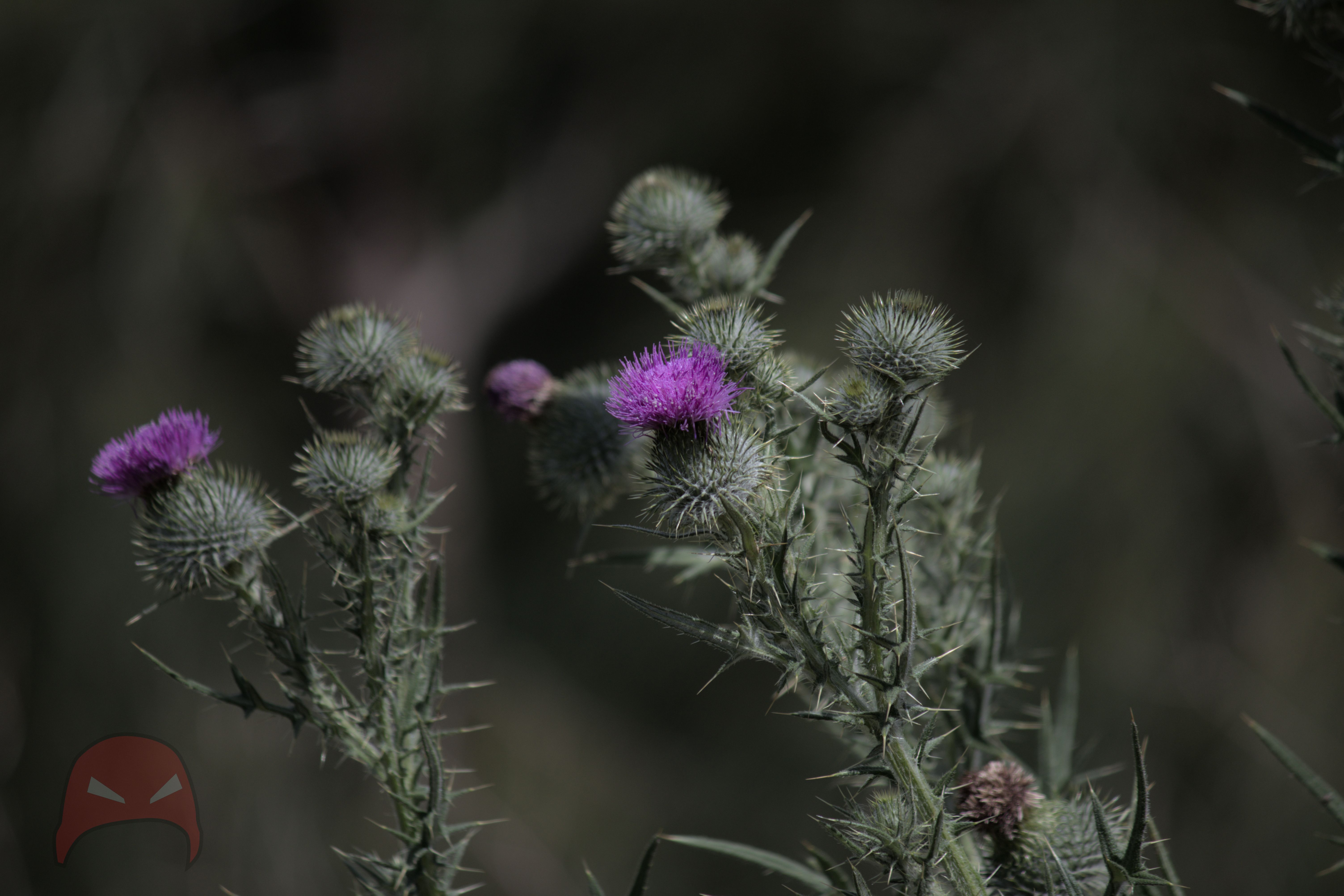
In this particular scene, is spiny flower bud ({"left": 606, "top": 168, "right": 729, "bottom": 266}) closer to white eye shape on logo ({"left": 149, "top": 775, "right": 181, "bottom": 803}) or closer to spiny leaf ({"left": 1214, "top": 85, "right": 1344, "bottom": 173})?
spiny leaf ({"left": 1214, "top": 85, "right": 1344, "bottom": 173})

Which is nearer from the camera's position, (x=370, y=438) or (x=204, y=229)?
(x=370, y=438)

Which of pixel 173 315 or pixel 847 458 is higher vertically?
pixel 847 458

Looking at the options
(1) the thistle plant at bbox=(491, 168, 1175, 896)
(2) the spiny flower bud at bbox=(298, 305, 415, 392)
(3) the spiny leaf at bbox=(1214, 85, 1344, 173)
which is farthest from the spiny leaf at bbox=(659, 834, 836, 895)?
(3) the spiny leaf at bbox=(1214, 85, 1344, 173)

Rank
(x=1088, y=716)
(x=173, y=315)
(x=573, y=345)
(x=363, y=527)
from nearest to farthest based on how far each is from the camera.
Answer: (x=363, y=527)
(x=1088, y=716)
(x=173, y=315)
(x=573, y=345)

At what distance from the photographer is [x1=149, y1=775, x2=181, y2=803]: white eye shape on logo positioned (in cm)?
106

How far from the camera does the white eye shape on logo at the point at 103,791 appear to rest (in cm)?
106

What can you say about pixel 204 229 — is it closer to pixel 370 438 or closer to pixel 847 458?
pixel 370 438

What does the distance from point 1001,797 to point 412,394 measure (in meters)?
0.94

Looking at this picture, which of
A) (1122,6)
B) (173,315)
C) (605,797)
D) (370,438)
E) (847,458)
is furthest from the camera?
(605,797)

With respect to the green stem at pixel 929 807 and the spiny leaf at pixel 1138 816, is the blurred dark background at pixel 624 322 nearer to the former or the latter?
the green stem at pixel 929 807

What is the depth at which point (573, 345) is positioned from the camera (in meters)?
5.82

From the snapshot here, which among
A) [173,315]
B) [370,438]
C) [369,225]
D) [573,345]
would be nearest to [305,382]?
[370,438]

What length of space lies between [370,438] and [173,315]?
433 cm

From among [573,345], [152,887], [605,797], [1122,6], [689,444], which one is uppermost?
[1122,6]
